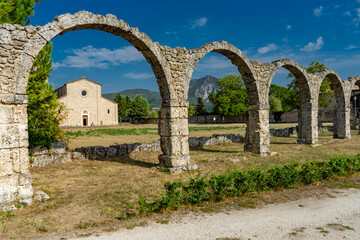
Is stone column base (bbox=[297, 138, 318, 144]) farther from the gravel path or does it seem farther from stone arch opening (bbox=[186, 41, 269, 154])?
the gravel path

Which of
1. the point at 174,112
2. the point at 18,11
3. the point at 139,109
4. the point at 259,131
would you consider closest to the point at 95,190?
the point at 174,112

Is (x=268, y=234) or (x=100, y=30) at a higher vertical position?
(x=100, y=30)

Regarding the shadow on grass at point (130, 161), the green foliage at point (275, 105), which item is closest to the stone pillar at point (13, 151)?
the shadow on grass at point (130, 161)

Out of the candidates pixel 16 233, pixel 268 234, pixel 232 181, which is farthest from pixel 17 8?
pixel 268 234

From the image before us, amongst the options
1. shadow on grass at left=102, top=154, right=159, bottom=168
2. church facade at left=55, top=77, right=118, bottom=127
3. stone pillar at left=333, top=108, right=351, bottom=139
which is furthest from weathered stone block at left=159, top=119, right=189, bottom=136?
church facade at left=55, top=77, right=118, bottom=127

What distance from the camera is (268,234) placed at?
13.5 feet

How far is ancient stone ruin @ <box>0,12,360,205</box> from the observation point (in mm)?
5785

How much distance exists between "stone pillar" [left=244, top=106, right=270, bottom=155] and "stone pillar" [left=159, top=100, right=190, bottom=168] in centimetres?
439

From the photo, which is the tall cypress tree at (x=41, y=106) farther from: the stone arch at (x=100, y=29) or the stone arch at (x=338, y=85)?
the stone arch at (x=338, y=85)

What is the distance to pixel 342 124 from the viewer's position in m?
17.5

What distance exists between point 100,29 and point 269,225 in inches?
275

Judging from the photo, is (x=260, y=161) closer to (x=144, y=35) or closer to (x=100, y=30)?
(x=144, y=35)

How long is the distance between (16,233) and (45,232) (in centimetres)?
47

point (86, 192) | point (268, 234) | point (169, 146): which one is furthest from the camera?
point (169, 146)
